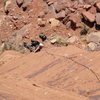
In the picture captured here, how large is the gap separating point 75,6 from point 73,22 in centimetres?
70

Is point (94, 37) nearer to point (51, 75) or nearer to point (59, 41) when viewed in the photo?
point (59, 41)

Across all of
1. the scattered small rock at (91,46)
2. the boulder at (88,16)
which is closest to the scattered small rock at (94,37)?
the scattered small rock at (91,46)

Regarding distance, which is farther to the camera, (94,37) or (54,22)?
(54,22)

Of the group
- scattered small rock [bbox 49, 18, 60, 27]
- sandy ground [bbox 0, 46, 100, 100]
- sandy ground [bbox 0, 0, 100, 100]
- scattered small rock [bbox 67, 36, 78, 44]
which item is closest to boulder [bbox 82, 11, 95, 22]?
scattered small rock [bbox 67, 36, 78, 44]

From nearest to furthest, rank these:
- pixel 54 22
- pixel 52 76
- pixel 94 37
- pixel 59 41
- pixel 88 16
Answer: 1. pixel 52 76
2. pixel 94 37
3. pixel 59 41
4. pixel 88 16
5. pixel 54 22

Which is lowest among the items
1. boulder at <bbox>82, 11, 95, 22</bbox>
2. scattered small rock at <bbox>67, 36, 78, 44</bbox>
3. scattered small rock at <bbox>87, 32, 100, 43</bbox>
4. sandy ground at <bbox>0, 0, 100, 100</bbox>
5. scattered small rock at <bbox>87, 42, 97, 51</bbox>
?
scattered small rock at <bbox>87, 42, 97, 51</bbox>

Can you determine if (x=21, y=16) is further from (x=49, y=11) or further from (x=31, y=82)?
(x=31, y=82)

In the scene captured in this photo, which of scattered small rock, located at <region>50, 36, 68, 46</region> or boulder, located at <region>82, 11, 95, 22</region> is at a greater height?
boulder, located at <region>82, 11, 95, 22</region>

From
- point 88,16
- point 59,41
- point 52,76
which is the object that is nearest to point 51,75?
point 52,76

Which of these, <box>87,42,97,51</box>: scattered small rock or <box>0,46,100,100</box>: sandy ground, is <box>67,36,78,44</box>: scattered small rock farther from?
<box>0,46,100,100</box>: sandy ground

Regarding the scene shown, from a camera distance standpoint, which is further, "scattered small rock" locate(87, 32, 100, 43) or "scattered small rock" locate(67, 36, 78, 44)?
"scattered small rock" locate(67, 36, 78, 44)

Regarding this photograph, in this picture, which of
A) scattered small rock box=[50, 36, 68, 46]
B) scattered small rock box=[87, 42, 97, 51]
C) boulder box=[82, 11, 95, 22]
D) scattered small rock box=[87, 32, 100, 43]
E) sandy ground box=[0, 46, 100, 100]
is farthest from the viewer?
boulder box=[82, 11, 95, 22]

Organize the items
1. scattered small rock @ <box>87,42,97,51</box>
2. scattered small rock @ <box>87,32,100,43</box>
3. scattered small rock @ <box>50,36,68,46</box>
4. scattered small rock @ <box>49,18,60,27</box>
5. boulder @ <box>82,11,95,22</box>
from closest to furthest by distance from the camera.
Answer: scattered small rock @ <box>87,42,97,51</box>
scattered small rock @ <box>87,32,100,43</box>
scattered small rock @ <box>50,36,68,46</box>
boulder @ <box>82,11,95,22</box>
scattered small rock @ <box>49,18,60,27</box>

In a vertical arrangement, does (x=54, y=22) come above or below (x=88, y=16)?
below
